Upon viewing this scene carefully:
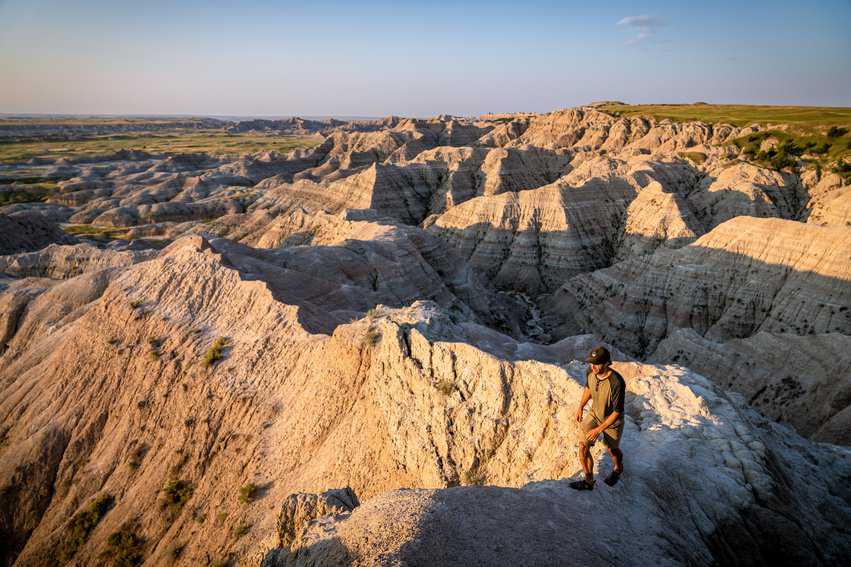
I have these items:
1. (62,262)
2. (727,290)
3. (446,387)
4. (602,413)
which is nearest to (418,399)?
(446,387)

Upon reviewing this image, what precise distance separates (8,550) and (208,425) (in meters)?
8.52

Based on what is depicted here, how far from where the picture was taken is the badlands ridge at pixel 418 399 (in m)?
8.01

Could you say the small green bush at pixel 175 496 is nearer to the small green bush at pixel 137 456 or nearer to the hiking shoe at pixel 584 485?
the small green bush at pixel 137 456

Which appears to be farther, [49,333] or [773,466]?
[49,333]

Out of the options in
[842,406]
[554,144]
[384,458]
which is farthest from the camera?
[554,144]

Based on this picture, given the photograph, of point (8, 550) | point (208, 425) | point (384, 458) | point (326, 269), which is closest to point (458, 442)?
point (384, 458)

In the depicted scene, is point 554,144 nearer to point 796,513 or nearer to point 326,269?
point 326,269

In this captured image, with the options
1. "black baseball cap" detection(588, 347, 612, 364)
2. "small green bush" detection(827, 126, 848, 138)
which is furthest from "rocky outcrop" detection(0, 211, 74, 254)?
"small green bush" detection(827, 126, 848, 138)

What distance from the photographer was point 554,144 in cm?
10088

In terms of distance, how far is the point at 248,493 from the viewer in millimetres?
14375

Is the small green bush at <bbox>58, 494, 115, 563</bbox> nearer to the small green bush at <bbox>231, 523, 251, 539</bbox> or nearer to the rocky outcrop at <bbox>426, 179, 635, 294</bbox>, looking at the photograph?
the small green bush at <bbox>231, 523, 251, 539</bbox>

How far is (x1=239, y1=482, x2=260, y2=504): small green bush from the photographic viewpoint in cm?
1430

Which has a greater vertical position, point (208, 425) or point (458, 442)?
point (458, 442)

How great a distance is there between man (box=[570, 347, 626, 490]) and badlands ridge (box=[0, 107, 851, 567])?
1.22 ft
